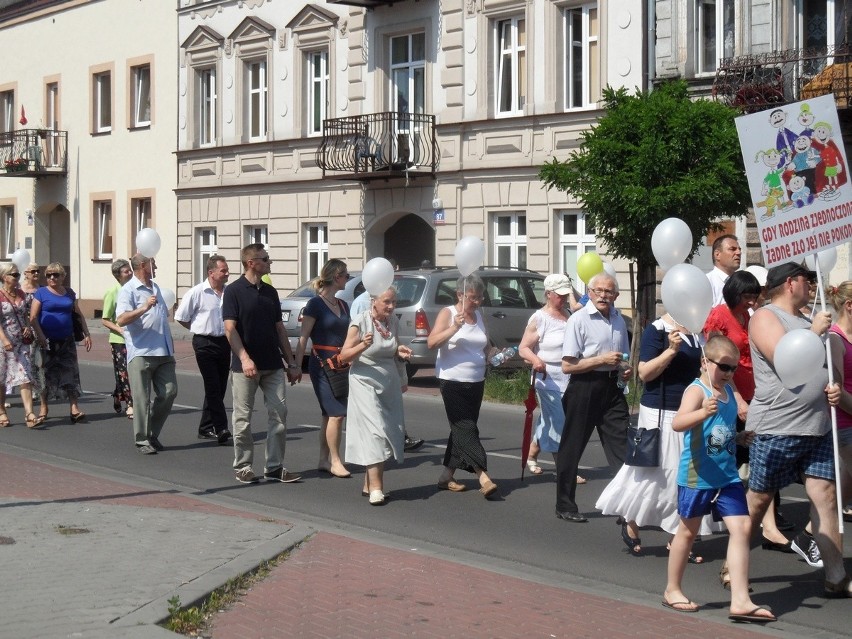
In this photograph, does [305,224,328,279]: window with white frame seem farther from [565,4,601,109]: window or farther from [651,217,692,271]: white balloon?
[651,217,692,271]: white balloon

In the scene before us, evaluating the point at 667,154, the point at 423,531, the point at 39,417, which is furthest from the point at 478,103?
the point at 423,531

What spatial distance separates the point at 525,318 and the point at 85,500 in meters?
11.3

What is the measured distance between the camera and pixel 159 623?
6.16m

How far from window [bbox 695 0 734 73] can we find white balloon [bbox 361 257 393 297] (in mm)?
14724

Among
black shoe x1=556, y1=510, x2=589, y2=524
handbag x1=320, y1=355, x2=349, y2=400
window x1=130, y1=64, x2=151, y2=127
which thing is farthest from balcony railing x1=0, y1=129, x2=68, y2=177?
black shoe x1=556, y1=510, x2=589, y2=524

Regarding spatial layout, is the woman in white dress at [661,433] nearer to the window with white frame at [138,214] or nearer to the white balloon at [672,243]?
the white balloon at [672,243]

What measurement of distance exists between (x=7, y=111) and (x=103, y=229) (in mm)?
7290

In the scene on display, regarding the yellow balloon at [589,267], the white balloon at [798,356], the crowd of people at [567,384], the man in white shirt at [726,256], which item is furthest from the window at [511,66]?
the white balloon at [798,356]

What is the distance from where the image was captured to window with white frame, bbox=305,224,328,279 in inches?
1251

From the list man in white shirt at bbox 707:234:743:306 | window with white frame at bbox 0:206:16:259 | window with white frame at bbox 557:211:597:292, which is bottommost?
man in white shirt at bbox 707:234:743:306

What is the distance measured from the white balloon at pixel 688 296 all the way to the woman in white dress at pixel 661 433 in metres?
0.29

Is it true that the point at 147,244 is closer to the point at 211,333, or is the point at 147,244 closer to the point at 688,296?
the point at 211,333

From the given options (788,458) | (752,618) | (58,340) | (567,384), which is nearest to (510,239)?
(58,340)

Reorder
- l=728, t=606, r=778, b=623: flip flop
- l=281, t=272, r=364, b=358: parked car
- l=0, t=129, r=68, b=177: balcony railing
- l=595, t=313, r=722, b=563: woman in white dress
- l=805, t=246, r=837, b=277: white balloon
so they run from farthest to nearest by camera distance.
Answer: l=0, t=129, r=68, b=177: balcony railing < l=281, t=272, r=364, b=358: parked car < l=805, t=246, r=837, b=277: white balloon < l=595, t=313, r=722, b=563: woman in white dress < l=728, t=606, r=778, b=623: flip flop
